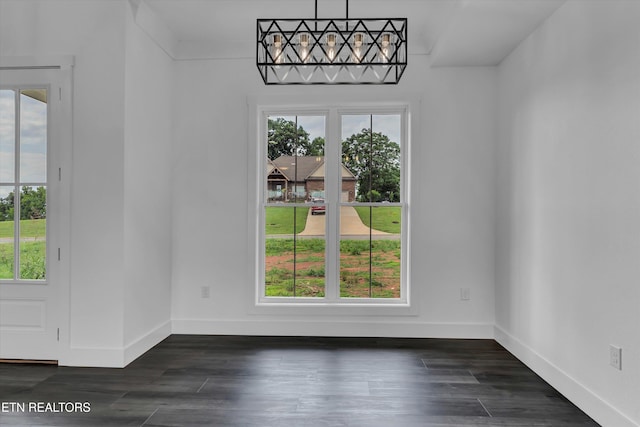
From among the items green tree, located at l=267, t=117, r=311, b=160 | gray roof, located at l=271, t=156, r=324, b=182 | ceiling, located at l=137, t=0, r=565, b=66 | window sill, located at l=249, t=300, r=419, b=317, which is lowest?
window sill, located at l=249, t=300, r=419, b=317

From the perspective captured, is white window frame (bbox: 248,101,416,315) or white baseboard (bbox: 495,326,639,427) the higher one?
white window frame (bbox: 248,101,416,315)

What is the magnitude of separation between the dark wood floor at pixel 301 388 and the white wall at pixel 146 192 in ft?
1.08

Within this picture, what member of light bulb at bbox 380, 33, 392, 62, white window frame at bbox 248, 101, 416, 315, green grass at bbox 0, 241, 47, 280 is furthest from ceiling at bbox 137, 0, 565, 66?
green grass at bbox 0, 241, 47, 280

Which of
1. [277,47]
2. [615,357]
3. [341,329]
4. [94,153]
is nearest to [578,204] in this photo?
[615,357]

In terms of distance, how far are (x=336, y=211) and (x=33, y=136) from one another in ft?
8.53

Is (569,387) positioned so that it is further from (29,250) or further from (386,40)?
(29,250)

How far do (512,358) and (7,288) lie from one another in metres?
4.01

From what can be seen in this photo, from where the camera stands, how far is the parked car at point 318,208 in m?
4.31

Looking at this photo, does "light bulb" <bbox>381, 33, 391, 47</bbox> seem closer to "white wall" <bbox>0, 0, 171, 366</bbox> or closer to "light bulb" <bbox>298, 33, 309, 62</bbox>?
"light bulb" <bbox>298, 33, 309, 62</bbox>

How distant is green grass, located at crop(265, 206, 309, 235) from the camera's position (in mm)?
4332

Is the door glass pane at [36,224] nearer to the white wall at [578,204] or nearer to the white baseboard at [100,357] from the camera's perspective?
the white baseboard at [100,357]

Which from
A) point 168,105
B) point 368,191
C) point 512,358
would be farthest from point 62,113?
point 512,358

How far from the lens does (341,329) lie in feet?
13.6

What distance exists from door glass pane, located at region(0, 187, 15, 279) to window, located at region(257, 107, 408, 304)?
6.64 feet
